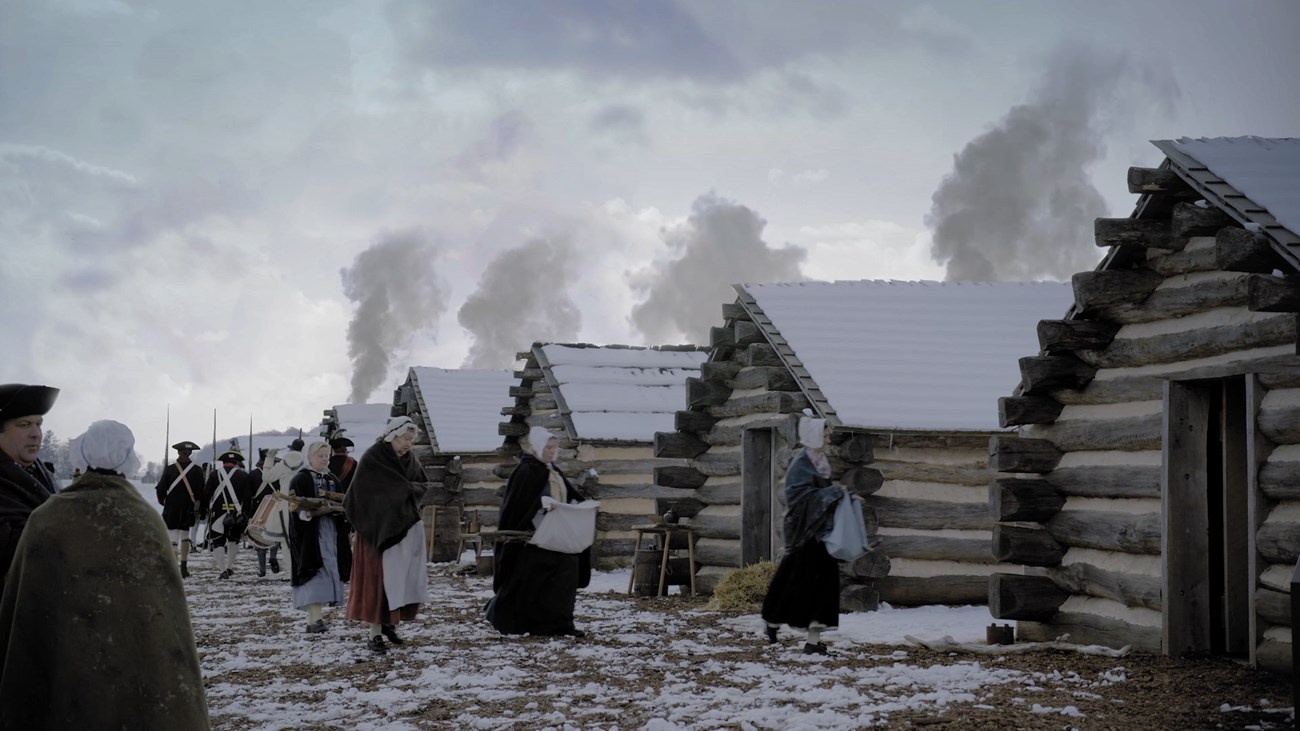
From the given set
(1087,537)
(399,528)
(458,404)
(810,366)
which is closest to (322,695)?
(399,528)

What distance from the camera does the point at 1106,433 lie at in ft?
34.6

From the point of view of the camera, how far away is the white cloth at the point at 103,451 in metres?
5.29

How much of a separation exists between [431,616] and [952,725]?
770cm

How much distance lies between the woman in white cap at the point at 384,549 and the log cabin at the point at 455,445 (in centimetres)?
1250

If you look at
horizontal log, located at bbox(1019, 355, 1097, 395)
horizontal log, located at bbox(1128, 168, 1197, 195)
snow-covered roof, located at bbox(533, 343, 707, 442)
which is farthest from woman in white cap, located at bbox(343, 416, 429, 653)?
snow-covered roof, located at bbox(533, 343, 707, 442)

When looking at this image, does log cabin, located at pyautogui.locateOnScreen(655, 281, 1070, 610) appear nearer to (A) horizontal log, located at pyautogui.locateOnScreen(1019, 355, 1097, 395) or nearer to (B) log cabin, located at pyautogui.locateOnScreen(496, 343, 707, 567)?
(B) log cabin, located at pyautogui.locateOnScreen(496, 343, 707, 567)

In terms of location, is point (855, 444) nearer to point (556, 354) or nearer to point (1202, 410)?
point (1202, 410)

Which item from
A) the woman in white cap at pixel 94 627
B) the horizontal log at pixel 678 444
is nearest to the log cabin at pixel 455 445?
the horizontal log at pixel 678 444

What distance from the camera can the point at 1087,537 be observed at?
10.6m

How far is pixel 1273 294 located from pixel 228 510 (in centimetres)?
1622

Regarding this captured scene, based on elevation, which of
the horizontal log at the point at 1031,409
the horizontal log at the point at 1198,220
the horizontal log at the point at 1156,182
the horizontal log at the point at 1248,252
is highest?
the horizontal log at the point at 1156,182

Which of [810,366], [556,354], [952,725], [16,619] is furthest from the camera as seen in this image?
[556,354]

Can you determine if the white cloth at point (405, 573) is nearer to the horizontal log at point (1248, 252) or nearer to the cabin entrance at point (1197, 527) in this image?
the cabin entrance at point (1197, 527)

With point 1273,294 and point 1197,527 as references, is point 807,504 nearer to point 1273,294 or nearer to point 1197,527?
point 1197,527
